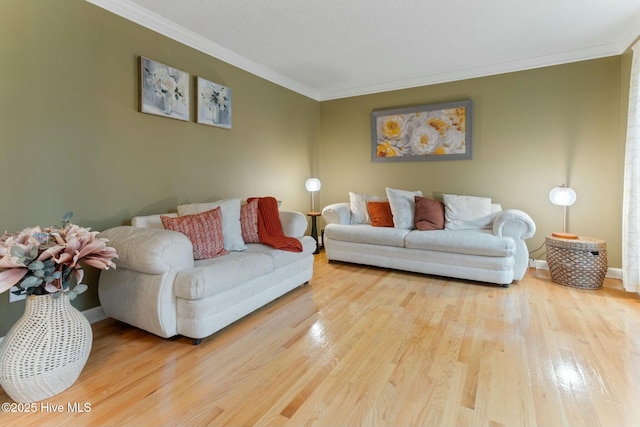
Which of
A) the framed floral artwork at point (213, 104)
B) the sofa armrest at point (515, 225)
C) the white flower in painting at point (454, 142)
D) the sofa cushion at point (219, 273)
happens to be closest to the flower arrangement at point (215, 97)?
the framed floral artwork at point (213, 104)

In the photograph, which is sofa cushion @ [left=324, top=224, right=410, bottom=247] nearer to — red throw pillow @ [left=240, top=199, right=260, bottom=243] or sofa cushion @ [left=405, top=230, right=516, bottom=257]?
sofa cushion @ [left=405, top=230, right=516, bottom=257]

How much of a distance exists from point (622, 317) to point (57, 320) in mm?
3668

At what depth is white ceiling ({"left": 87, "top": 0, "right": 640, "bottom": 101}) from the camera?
2.54 metres

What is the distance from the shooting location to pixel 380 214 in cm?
402

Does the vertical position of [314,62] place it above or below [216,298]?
above

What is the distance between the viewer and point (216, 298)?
6.89 ft

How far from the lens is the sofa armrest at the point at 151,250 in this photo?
6.36 ft

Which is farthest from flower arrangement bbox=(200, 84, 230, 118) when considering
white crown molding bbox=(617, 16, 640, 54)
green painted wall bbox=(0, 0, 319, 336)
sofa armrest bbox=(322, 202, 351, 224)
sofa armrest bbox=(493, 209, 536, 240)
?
white crown molding bbox=(617, 16, 640, 54)

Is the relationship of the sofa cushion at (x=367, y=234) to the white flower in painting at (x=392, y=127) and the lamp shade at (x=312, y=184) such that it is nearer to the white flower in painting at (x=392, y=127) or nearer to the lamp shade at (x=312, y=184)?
the lamp shade at (x=312, y=184)

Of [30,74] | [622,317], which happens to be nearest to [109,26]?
[30,74]

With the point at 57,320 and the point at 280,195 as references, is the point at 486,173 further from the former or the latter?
the point at 57,320

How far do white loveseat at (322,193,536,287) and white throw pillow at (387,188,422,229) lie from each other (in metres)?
0.08

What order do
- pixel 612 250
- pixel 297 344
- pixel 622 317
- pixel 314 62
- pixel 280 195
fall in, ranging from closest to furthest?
pixel 297 344 < pixel 622 317 < pixel 612 250 < pixel 314 62 < pixel 280 195

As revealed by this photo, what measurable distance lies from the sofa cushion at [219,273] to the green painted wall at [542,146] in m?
2.74
